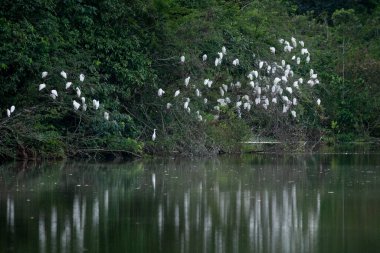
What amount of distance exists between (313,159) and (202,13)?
623 cm

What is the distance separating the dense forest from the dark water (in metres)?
2.05

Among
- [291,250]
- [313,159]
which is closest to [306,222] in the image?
[291,250]

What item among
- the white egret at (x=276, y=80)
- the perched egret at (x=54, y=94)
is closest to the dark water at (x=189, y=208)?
the perched egret at (x=54, y=94)

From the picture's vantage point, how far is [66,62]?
25.2 meters

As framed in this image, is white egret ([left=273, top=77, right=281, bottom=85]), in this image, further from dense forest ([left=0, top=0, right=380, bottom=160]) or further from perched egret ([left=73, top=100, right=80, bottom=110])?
perched egret ([left=73, top=100, right=80, bottom=110])

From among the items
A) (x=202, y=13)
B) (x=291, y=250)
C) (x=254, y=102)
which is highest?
(x=202, y=13)

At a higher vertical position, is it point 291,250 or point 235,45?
point 235,45

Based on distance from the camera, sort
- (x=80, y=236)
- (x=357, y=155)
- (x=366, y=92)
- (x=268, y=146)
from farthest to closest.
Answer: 1. (x=366, y=92)
2. (x=268, y=146)
3. (x=357, y=155)
4. (x=80, y=236)

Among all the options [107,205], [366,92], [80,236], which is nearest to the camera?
[80,236]

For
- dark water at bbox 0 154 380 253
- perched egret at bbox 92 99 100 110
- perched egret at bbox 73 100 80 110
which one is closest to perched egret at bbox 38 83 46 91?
perched egret at bbox 73 100 80 110

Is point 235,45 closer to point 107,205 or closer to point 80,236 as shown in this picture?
point 107,205

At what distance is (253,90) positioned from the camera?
96.5ft

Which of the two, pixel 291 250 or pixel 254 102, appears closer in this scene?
pixel 291 250

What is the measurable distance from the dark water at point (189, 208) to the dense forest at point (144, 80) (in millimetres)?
2053
